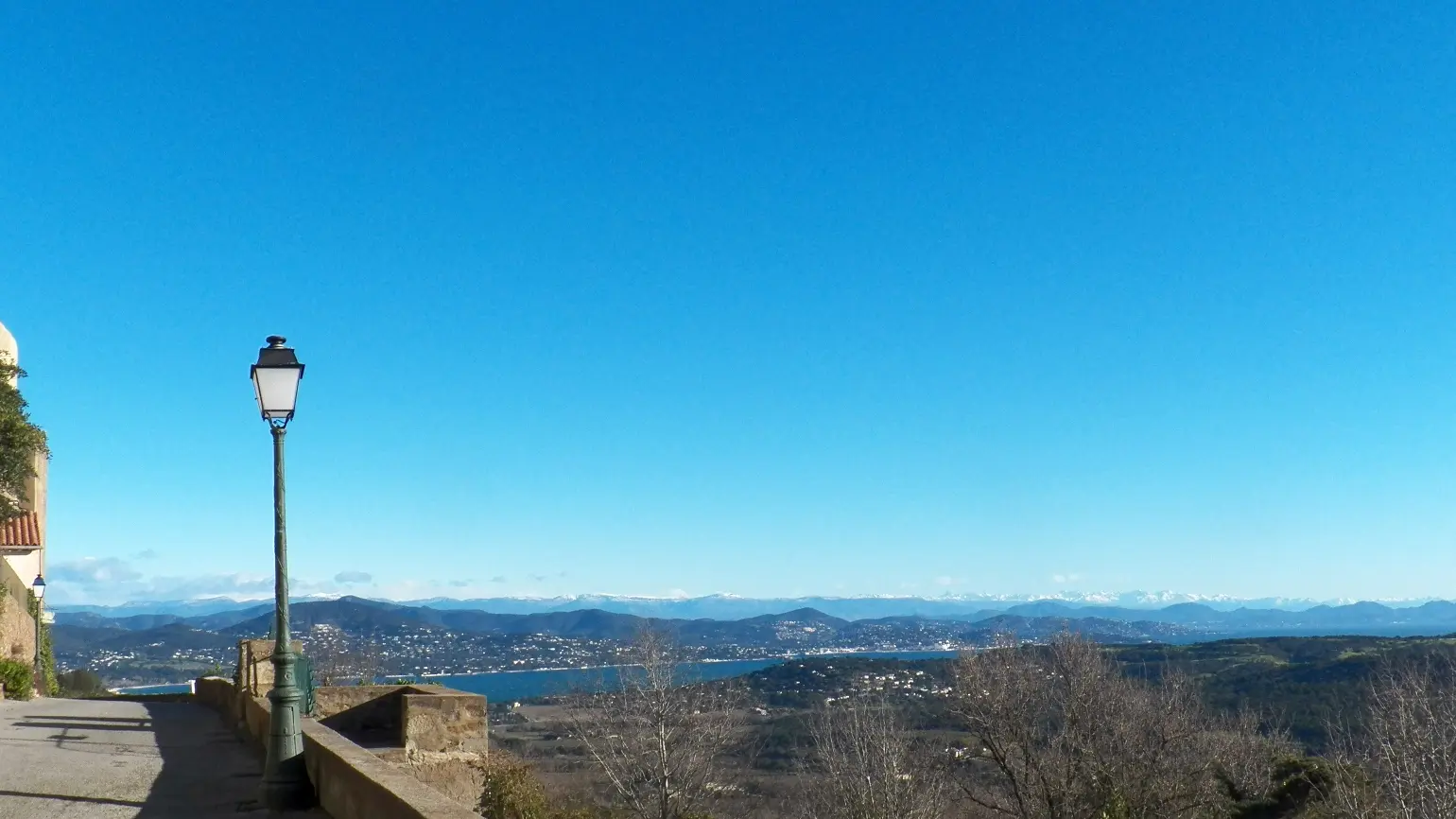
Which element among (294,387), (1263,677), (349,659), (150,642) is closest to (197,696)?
(294,387)

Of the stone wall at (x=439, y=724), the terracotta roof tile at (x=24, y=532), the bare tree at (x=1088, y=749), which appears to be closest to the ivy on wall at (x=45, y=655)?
the terracotta roof tile at (x=24, y=532)

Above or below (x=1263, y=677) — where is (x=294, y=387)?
above

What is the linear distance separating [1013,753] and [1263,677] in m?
63.4

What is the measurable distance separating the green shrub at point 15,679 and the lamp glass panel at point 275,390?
23.6m

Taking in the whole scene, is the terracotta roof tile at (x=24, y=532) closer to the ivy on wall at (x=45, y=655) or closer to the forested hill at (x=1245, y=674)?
the ivy on wall at (x=45, y=655)

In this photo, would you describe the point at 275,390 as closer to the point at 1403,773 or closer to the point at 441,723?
the point at 441,723

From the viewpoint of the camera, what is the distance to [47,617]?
48.9 metres

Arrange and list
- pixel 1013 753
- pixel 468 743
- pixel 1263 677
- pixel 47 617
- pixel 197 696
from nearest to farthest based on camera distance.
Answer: pixel 468 743 → pixel 197 696 → pixel 1013 753 → pixel 47 617 → pixel 1263 677

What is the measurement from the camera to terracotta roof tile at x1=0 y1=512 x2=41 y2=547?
1657 inches

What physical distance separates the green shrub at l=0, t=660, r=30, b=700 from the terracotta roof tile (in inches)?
562

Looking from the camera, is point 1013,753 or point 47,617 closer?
point 1013,753

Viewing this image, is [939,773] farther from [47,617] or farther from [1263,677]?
[1263,677]

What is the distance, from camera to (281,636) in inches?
388

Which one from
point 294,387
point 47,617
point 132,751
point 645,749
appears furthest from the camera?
point 47,617
